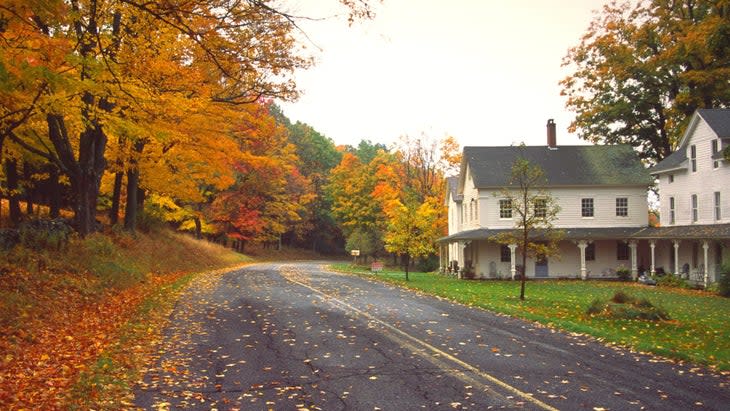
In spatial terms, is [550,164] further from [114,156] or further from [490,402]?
[490,402]

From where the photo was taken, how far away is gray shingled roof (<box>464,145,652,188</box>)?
38906 mm

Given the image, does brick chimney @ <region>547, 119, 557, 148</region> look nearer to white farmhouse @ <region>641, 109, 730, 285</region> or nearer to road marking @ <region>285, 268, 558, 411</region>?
white farmhouse @ <region>641, 109, 730, 285</region>

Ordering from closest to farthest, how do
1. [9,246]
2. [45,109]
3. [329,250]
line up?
[45,109]
[9,246]
[329,250]

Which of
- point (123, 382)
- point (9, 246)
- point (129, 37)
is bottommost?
point (123, 382)

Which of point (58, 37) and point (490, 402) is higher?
point (58, 37)

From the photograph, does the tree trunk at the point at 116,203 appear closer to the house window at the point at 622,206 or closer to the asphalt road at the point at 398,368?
the asphalt road at the point at 398,368

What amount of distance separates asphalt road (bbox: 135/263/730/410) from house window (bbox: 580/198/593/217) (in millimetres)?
26396

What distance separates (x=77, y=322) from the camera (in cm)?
1259

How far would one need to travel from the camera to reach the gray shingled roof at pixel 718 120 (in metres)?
30.9

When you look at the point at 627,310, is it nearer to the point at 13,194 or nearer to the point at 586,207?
the point at 13,194

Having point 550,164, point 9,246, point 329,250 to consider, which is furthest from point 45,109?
point 329,250

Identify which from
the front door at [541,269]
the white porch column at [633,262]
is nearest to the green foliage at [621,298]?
the front door at [541,269]

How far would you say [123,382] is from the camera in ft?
26.6

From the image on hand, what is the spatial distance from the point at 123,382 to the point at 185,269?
2391cm
